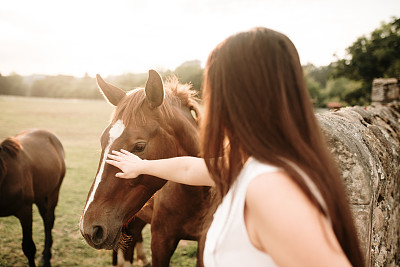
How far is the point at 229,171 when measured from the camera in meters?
1.06

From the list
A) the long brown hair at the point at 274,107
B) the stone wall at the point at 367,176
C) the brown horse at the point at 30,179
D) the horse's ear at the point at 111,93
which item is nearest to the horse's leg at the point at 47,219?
the brown horse at the point at 30,179

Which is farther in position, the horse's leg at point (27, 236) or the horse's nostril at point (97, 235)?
the horse's leg at point (27, 236)

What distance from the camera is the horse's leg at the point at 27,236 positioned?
4277mm

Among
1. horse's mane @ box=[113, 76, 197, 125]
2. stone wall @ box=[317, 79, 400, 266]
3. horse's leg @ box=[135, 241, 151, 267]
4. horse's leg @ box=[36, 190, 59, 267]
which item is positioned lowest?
horse's leg @ box=[135, 241, 151, 267]

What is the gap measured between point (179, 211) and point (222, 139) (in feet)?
5.90

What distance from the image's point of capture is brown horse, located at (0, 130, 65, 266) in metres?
4.30

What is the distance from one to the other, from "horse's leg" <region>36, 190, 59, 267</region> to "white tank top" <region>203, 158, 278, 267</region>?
4981 millimetres

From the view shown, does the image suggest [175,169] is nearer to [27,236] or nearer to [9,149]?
[27,236]

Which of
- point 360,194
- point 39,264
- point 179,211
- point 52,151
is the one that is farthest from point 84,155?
point 360,194

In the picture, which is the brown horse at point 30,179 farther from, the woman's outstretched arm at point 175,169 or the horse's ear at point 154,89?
the woman's outstretched arm at point 175,169

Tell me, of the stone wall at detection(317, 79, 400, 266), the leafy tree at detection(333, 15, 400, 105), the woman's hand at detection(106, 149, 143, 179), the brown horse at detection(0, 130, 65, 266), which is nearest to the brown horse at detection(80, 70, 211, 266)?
the woman's hand at detection(106, 149, 143, 179)

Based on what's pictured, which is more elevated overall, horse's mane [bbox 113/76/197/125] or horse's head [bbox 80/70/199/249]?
horse's mane [bbox 113/76/197/125]

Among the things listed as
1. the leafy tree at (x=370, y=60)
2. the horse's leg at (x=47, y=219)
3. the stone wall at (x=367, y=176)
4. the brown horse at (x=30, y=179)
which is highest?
the leafy tree at (x=370, y=60)

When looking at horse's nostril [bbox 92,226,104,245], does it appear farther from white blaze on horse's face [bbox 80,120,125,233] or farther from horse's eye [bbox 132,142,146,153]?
horse's eye [bbox 132,142,146,153]
